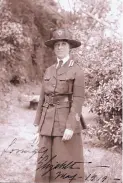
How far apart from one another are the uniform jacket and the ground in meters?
0.85

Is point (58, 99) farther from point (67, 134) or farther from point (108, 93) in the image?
point (108, 93)

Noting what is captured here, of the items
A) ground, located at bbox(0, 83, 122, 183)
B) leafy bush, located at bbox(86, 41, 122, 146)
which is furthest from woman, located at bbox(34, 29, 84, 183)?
leafy bush, located at bbox(86, 41, 122, 146)

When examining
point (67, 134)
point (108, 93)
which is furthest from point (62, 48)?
point (108, 93)

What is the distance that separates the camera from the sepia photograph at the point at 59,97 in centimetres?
332

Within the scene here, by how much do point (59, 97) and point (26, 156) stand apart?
1957 mm

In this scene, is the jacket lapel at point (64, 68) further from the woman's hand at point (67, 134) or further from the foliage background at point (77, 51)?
the foliage background at point (77, 51)

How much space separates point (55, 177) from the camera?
3.47 m

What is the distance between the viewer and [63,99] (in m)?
3.30

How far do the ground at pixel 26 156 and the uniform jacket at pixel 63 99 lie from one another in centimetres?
85

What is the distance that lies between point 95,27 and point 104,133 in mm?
4947

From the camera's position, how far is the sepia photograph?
3316 millimetres

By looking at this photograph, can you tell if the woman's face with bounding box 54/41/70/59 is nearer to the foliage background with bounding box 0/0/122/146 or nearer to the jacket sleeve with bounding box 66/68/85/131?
the jacket sleeve with bounding box 66/68/85/131

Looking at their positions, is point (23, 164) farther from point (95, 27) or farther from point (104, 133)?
point (95, 27)

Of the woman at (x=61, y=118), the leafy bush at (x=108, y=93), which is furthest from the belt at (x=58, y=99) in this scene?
the leafy bush at (x=108, y=93)
